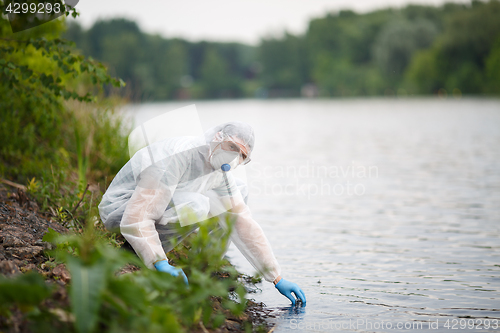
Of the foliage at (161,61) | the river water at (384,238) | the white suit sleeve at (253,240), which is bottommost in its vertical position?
the river water at (384,238)

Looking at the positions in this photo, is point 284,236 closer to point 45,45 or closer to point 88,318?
point 45,45

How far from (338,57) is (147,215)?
105872 mm

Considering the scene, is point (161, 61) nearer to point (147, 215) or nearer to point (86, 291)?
point (147, 215)

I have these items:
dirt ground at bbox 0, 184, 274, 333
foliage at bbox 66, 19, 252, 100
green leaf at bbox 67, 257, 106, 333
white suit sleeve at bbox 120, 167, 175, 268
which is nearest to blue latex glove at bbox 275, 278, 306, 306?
dirt ground at bbox 0, 184, 274, 333

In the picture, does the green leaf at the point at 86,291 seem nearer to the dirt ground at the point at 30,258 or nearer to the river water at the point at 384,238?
the dirt ground at the point at 30,258

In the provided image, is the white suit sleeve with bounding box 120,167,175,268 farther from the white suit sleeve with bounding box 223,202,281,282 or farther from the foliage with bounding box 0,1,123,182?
the foliage with bounding box 0,1,123,182

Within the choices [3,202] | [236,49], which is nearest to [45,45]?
[3,202]

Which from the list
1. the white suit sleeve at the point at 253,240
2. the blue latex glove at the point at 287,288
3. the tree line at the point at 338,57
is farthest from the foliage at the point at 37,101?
the blue latex glove at the point at 287,288

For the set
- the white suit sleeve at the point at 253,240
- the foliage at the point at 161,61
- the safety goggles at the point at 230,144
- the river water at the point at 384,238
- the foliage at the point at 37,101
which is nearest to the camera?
the safety goggles at the point at 230,144

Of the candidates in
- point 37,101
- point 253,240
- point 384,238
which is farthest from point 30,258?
point 384,238

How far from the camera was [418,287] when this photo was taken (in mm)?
4523

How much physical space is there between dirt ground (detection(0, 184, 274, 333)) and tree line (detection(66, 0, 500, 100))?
16.0ft

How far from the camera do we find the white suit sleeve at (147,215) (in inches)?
133

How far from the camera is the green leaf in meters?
2.01
